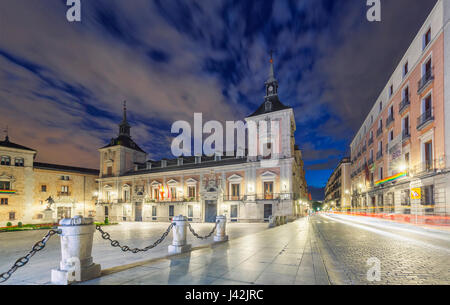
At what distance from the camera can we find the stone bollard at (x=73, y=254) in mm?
4590

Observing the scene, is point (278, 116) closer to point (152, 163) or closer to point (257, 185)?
point (257, 185)

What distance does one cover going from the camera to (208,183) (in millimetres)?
→ 33562

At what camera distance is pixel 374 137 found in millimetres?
34000

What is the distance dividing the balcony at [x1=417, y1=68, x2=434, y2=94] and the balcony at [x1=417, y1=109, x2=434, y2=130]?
6.61 feet

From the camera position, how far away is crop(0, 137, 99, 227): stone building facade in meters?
33.4

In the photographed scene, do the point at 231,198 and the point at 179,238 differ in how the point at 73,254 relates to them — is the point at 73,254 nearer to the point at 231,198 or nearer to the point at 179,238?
the point at 179,238

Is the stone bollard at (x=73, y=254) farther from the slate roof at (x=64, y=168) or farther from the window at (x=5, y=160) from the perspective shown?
the slate roof at (x=64, y=168)

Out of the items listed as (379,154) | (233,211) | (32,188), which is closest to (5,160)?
(32,188)

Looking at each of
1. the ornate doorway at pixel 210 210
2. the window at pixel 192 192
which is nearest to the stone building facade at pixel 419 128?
the ornate doorway at pixel 210 210

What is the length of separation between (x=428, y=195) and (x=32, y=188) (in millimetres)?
48923

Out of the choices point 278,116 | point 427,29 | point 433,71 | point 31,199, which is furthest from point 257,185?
point 31,199

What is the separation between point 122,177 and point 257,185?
81.2ft

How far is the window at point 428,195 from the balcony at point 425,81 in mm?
7976

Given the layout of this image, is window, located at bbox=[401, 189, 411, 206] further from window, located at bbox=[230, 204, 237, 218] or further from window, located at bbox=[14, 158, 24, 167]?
window, located at bbox=[14, 158, 24, 167]
